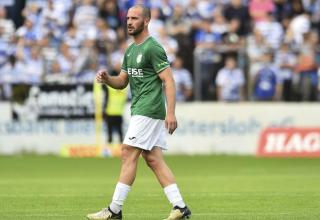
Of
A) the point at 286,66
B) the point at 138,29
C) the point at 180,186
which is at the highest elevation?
the point at 138,29

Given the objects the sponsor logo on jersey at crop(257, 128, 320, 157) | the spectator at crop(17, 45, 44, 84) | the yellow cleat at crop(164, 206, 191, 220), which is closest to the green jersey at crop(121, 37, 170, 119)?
the yellow cleat at crop(164, 206, 191, 220)

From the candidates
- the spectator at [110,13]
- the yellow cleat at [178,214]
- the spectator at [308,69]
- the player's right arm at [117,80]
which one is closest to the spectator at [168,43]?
the spectator at [110,13]

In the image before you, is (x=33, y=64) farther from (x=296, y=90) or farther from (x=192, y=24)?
(x=296, y=90)

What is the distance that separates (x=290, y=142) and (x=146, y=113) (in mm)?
16373

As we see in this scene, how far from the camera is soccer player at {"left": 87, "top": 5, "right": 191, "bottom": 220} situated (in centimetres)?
1094

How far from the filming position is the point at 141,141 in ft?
36.0

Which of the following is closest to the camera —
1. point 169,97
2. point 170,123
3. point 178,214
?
point 170,123

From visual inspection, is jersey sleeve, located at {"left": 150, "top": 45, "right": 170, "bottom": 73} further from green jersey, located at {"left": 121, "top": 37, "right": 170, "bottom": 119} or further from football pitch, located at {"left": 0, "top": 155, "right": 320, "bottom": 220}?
football pitch, located at {"left": 0, "top": 155, "right": 320, "bottom": 220}

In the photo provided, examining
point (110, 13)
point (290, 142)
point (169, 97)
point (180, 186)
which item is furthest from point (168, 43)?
point (169, 97)

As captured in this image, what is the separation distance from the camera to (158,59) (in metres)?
10.9

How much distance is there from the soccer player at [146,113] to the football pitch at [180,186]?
677 millimetres

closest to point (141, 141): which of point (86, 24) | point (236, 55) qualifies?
point (236, 55)

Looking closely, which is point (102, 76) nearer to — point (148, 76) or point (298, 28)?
point (148, 76)

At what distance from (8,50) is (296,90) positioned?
8.38m
